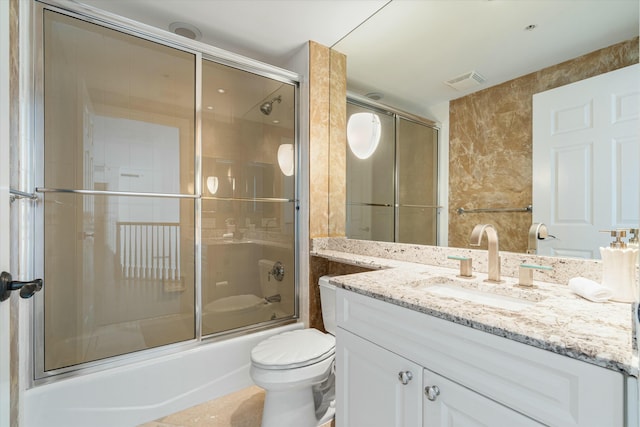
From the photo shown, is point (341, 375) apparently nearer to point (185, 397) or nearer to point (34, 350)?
point (185, 397)

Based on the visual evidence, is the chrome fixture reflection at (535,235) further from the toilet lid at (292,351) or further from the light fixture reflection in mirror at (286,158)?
the light fixture reflection in mirror at (286,158)

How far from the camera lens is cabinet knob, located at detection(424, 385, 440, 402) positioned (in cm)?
77

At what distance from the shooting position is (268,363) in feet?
4.42

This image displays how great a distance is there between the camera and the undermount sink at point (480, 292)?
3.30 ft

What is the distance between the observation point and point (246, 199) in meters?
2.06

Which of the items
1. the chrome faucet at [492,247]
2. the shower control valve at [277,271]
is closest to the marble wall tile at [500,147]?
the chrome faucet at [492,247]

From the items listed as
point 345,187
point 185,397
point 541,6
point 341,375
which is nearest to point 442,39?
point 541,6

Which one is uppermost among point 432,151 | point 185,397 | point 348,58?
point 348,58

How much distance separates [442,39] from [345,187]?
1.11m

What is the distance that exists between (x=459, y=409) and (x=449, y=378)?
7 cm

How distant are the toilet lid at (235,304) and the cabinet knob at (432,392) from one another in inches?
60.6

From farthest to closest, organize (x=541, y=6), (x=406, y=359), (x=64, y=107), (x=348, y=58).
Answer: (x=348, y=58)
(x=64, y=107)
(x=541, y=6)
(x=406, y=359)

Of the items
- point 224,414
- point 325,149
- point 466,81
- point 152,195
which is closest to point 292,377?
point 224,414

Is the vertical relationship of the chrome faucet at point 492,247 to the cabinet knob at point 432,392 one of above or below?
above
